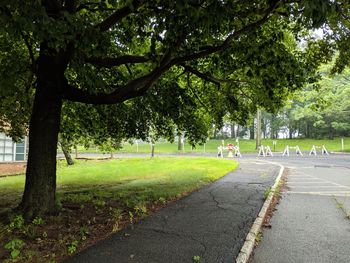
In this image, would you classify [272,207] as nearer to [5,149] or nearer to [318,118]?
[5,149]

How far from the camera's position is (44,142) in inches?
281

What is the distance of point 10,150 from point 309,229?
26.9 metres

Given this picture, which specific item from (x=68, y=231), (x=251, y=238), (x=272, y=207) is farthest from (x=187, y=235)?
(x=272, y=207)

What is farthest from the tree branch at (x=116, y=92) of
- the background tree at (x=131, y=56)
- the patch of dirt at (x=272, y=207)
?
the patch of dirt at (x=272, y=207)

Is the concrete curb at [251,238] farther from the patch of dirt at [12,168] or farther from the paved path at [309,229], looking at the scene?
the patch of dirt at [12,168]

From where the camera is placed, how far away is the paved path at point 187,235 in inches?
196

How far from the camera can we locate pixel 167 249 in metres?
5.28

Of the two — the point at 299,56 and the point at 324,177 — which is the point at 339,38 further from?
the point at 324,177

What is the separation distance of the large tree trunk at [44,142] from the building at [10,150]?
74.6 feet

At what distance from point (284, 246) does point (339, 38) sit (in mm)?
6092

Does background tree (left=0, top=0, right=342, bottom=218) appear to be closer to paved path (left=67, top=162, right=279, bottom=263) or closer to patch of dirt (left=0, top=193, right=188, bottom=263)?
patch of dirt (left=0, top=193, right=188, bottom=263)

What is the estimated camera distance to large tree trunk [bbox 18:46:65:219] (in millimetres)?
6938

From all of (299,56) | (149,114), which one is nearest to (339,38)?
(299,56)

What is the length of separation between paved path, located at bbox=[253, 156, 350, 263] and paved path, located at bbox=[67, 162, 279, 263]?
0.50m
